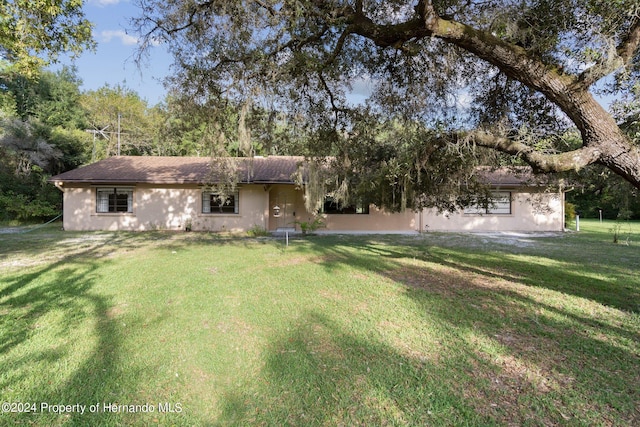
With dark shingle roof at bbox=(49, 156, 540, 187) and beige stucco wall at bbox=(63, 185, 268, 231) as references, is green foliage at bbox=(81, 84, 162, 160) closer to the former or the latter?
dark shingle roof at bbox=(49, 156, 540, 187)

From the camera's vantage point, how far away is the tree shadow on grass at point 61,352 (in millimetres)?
2723

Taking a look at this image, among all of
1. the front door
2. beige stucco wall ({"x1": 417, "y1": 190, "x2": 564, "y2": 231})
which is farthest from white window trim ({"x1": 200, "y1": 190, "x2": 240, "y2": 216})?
beige stucco wall ({"x1": 417, "y1": 190, "x2": 564, "y2": 231})

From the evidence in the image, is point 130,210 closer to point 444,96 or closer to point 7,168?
point 7,168

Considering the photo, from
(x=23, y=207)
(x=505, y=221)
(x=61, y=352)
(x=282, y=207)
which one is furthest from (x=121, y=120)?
(x=61, y=352)

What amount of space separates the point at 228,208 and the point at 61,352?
1261 cm

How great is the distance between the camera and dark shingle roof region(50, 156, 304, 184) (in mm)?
14992

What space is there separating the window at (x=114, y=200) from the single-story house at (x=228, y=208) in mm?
41

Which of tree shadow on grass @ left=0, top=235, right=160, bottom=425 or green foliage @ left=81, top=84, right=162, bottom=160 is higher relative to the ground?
green foliage @ left=81, top=84, right=162, bottom=160

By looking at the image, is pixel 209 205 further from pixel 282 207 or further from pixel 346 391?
pixel 346 391

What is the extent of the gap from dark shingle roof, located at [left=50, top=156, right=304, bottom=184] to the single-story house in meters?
0.04

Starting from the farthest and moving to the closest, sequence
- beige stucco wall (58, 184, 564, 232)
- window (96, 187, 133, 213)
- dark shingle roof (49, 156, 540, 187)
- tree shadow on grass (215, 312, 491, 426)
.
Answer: window (96, 187, 133, 213) → beige stucco wall (58, 184, 564, 232) → dark shingle roof (49, 156, 540, 187) → tree shadow on grass (215, 312, 491, 426)

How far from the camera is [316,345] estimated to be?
3.76 meters

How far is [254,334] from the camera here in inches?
158

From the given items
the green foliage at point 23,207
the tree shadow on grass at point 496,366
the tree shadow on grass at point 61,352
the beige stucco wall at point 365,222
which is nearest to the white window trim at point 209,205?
the beige stucco wall at point 365,222
